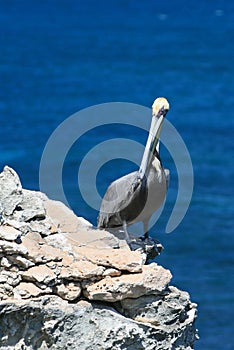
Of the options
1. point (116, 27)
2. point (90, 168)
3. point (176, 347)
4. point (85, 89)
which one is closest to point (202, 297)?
point (90, 168)

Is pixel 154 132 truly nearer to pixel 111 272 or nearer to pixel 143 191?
pixel 143 191

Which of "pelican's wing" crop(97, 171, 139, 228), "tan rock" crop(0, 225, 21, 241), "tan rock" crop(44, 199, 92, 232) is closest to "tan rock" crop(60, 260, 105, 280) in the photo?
"tan rock" crop(0, 225, 21, 241)

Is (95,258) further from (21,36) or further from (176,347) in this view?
(21,36)

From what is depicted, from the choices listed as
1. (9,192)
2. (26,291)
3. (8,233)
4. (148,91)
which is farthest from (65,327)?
(148,91)

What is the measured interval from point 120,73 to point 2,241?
41.2 meters

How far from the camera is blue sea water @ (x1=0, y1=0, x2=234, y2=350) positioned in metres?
22.4

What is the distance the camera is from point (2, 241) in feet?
23.5

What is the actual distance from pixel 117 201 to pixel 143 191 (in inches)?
11.0

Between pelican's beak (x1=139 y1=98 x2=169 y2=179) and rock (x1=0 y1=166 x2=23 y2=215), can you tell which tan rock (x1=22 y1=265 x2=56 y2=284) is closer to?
rock (x1=0 y1=166 x2=23 y2=215)

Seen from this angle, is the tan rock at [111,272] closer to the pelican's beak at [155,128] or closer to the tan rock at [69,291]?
the tan rock at [69,291]

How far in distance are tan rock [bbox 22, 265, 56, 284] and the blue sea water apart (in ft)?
36.4

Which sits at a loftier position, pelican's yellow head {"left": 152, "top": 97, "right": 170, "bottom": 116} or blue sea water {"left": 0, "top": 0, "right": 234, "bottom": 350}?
blue sea water {"left": 0, "top": 0, "right": 234, "bottom": 350}

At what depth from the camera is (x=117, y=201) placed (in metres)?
10.4

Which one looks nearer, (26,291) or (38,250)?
(26,291)
